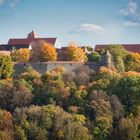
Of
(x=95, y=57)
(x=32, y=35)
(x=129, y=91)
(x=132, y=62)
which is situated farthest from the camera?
(x=32, y=35)

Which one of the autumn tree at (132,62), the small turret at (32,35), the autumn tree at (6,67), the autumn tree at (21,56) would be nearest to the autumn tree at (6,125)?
the autumn tree at (6,67)

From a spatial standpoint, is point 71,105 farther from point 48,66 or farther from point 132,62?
point 132,62

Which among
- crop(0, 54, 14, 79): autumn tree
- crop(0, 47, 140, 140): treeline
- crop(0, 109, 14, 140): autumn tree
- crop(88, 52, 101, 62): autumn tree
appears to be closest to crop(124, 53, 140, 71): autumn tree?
crop(0, 47, 140, 140): treeline

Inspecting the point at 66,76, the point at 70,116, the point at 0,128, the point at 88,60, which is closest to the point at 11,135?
the point at 0,128

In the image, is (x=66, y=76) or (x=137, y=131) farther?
(x=66, y=76)

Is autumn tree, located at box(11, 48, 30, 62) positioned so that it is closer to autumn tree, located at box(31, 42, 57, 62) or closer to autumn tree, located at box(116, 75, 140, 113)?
autumn tree, located at box(31, 42, 57, 62)

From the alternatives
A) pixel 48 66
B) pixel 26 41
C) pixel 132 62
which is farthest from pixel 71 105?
pixel 26 41

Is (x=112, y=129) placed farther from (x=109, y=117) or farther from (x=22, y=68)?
(x=22, y=68)
